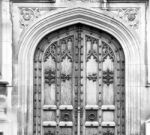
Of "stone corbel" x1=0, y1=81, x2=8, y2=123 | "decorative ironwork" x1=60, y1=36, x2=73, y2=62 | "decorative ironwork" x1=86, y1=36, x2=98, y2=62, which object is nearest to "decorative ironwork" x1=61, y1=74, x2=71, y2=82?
"decorative ironwork" x1=60, y1=36, x2=73, y2=62

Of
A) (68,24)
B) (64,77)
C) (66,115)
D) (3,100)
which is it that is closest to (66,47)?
(68,24)

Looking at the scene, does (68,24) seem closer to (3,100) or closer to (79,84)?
(79,84)

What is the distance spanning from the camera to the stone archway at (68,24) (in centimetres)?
919

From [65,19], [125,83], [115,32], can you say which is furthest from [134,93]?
[65,19]

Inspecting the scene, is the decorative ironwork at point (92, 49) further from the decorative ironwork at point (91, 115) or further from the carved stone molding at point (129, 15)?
the decorative ironwork at point (91, 115)

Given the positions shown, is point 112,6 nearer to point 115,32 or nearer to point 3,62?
point 115,32

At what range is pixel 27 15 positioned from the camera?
366 inches

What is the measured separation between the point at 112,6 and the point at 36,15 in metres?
1.48

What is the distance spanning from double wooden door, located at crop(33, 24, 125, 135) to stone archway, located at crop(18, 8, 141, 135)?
0.19 metres

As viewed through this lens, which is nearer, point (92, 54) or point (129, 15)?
point (129, 15)

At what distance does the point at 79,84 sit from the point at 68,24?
3.94 feet

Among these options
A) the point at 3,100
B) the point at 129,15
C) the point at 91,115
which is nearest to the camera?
the point at 3,100

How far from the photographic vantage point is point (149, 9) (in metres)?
9.22

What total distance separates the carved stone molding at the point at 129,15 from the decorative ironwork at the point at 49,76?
5.51 feet
